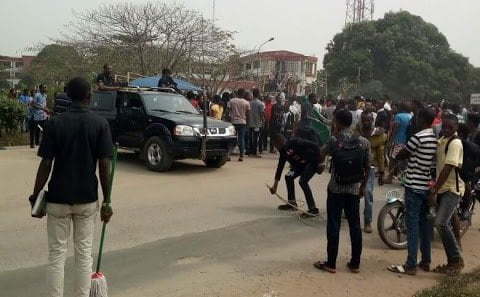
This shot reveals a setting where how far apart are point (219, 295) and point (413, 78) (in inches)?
1709

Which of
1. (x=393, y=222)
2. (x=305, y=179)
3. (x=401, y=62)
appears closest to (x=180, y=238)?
(x=305, y=179)

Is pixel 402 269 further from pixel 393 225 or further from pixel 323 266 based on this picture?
pixel 393 225

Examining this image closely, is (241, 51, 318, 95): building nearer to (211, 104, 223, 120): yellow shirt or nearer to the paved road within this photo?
(211, 104, 223, 120): yellow shirt

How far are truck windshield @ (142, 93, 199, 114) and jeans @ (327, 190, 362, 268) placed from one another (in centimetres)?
692

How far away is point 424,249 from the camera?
231 inches

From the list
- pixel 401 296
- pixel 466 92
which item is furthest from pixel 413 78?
pixel 401 296

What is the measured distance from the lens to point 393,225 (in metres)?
6.76

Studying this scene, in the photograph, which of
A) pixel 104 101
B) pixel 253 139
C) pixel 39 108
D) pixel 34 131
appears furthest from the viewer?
pixel 253 139

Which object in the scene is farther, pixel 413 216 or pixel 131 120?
pixel 131 120

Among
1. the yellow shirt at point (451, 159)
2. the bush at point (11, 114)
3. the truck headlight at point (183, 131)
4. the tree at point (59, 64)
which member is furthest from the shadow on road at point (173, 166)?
the tree at point (59, 64)

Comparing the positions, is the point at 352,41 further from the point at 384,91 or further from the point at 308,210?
the point at 308,210

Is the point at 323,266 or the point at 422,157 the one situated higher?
the point at 422,157

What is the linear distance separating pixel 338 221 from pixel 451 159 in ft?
4.25

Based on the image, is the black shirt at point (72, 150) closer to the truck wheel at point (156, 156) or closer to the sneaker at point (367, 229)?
the sneaker at point (367, 229)
